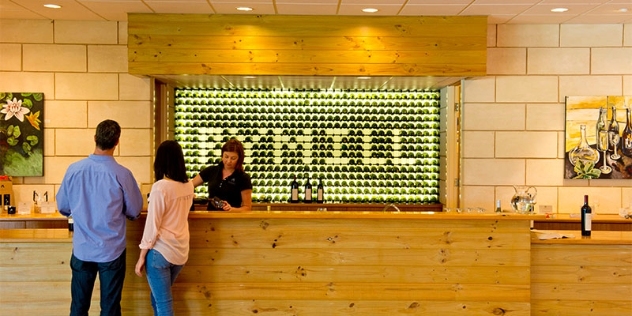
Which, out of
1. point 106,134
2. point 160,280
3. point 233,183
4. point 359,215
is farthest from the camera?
point 233,183

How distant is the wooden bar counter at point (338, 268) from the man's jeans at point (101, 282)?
1.16ft

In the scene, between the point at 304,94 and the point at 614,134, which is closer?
the point at 614,134

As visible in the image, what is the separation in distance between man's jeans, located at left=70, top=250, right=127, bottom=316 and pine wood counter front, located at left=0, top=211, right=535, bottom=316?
36cm

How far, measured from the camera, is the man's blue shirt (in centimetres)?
377

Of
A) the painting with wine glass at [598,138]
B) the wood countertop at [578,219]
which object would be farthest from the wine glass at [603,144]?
the wood countertop at [578,219]

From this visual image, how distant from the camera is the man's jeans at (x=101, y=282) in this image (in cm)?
384

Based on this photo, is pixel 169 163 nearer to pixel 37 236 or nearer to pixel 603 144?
pixel 37 236

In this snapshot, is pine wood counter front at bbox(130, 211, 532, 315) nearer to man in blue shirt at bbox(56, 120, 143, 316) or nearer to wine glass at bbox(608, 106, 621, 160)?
man in blue shirt at bbox(56, 120, 143, 316)

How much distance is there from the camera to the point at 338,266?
428 cm

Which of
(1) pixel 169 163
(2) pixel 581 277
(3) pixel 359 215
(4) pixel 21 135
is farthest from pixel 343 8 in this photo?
(4) pixel 21 135

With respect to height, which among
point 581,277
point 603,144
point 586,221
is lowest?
point 581,277

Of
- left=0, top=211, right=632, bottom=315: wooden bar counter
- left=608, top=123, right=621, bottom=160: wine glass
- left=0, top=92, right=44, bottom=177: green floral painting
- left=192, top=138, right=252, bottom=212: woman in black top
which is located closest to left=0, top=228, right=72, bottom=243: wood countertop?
left=0, top=211, right=632, bottom=315: wooden bar counter

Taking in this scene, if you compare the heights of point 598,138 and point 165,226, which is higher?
point 598,138

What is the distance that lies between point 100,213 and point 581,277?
3.11 m
